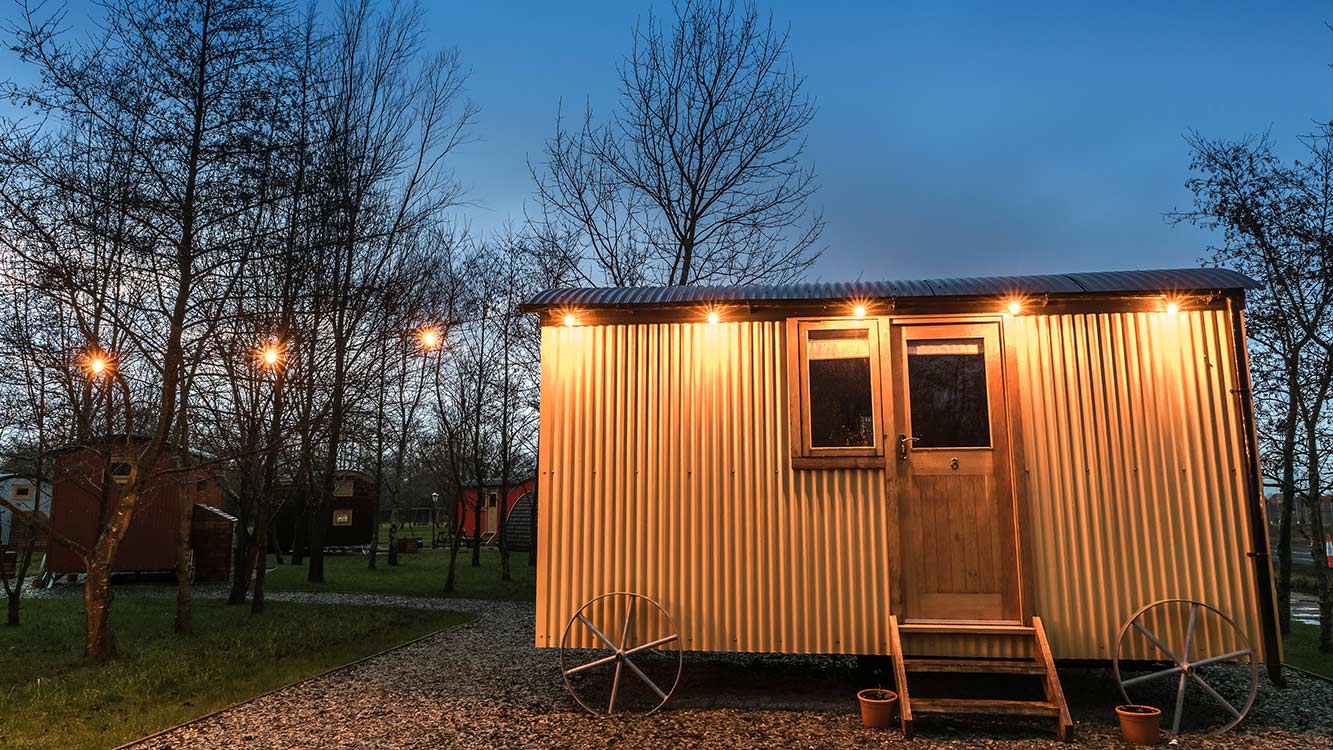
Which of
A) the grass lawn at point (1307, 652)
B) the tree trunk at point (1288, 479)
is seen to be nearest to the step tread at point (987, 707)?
the grass lawn at point (1307, 652)

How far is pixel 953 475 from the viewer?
5.67 meters

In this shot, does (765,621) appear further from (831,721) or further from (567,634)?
(567,634)

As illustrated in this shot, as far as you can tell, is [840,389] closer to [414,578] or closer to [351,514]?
[414,578]

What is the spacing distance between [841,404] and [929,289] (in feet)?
3.84

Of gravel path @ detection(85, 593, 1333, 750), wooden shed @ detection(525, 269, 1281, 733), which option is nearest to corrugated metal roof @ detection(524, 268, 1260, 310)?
wooden shed @ detection(525, 269, 1281, 733)

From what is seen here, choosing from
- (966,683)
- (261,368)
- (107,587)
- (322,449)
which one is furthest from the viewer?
(322,449)

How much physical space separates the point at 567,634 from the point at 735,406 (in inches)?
87.1

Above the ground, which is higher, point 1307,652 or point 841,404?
point 841,404

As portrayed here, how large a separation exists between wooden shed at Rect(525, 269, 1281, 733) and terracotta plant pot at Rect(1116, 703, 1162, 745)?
19.2 inches

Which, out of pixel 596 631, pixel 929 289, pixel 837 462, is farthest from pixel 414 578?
pixel 929 289

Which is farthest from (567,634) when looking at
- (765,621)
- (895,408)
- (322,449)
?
(322,449)

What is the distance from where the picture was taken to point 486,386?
647 inches

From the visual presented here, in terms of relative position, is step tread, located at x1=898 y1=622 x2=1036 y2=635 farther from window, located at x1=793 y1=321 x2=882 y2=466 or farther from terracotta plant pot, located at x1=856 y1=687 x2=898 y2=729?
window, located at x1=793 y1=321 x2=882 y2=466

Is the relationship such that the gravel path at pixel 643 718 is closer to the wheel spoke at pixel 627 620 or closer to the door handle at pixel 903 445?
the wheel spoke at pixel 627 620
